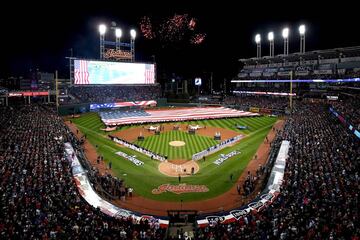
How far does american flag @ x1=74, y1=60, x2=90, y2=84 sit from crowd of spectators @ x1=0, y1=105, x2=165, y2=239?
39.2m

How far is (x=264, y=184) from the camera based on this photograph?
26219mm

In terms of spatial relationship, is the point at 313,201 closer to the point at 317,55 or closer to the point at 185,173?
the point at 185,173

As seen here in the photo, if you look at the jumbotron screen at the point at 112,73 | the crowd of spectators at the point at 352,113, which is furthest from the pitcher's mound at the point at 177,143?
Answer: the jumbotron screen at the point at 112,73

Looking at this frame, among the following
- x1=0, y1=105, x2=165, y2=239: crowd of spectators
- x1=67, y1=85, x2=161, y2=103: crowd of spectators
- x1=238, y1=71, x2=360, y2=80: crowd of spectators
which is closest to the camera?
x1=0, y1=105, x2=165, y2=239: crowd of spectators

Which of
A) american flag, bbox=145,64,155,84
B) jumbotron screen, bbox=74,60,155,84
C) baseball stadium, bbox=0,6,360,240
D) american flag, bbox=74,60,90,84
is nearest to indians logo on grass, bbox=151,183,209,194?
baseball stadium, bbox=0,6,360,240

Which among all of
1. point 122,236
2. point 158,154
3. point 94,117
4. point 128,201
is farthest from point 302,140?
point 94,117

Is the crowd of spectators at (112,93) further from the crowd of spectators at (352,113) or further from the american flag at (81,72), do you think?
the crowd of spectators at (352,113)

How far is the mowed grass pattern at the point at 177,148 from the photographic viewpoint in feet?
122

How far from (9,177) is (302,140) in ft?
97.8

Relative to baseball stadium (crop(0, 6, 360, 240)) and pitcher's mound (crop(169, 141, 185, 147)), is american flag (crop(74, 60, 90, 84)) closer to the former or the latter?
baseball stadium (crop(0, 6, 360, 240))

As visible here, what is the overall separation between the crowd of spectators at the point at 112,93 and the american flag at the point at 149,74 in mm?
4955

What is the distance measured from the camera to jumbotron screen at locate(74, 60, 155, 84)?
70.6 m

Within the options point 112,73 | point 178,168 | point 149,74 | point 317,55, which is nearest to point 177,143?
point 178,168

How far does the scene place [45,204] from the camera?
1816 cm
